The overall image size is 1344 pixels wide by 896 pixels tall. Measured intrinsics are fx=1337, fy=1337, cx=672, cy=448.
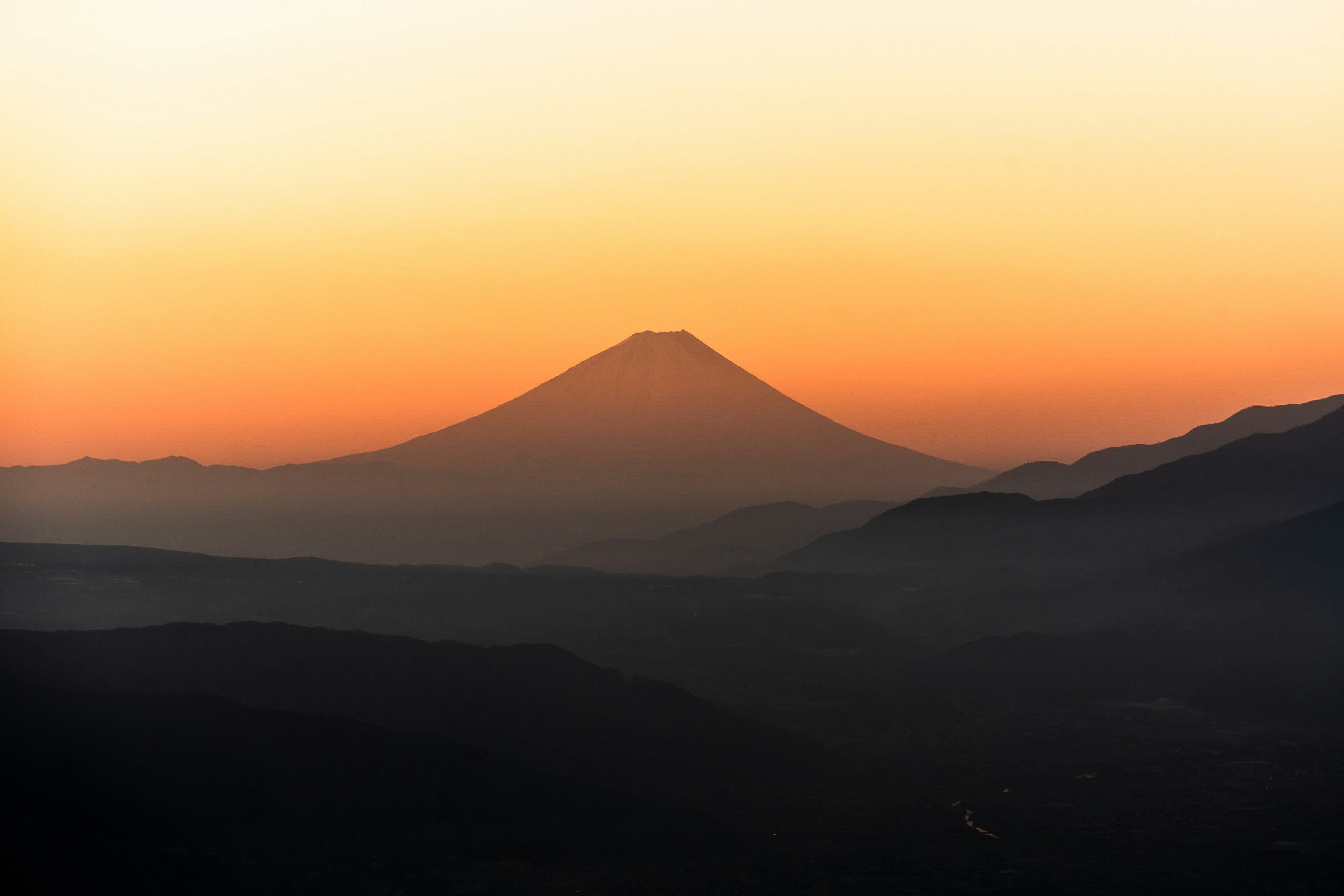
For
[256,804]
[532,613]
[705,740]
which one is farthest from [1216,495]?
[256,804]

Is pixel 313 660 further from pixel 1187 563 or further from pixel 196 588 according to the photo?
pixel 1187 563

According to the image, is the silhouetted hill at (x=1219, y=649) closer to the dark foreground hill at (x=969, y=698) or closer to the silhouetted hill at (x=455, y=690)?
the dark foreground hill at (x=969, y=698)

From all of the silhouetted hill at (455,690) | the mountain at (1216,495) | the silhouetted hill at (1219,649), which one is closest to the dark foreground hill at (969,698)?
the silhouetted hill at (1219,649)

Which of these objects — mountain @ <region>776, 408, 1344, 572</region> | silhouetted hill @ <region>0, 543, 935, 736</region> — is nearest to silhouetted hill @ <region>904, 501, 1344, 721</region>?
silhouetted hill @ <region>0, 543, 935, 736</region>

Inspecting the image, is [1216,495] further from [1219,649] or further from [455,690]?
[455,690]

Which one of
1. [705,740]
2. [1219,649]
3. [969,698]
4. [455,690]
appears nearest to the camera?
[455,690]

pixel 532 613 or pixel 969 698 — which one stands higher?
pixel 532 613
